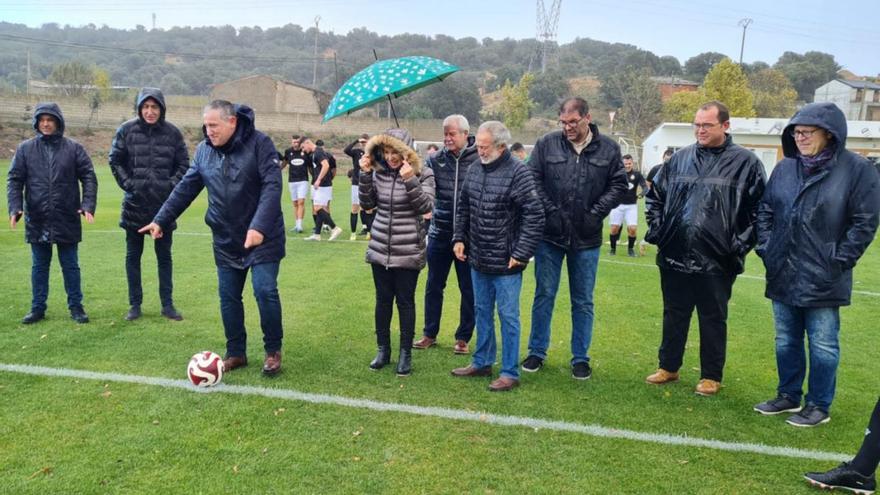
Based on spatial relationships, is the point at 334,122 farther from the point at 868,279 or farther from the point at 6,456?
the point at 6,456

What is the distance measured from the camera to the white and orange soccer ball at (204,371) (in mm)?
4863

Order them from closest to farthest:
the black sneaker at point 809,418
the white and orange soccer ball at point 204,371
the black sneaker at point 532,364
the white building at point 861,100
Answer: the black sneaker at point 809,418 → the white and orange soccer ball at point 204,371 → the black sneaker at point 532,364 → the white building at point 861,100

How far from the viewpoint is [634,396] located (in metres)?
5.04

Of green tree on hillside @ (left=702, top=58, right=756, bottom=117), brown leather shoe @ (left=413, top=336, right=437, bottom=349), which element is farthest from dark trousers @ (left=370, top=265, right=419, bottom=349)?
green tree on hillside @ (left=702, top=58, right=756, bottom=117)

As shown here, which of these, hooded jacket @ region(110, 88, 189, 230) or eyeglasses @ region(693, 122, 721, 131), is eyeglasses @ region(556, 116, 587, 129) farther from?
hooded jacket @ region(110, 88, 189, 230)

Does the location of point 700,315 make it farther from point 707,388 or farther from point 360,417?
point 360,417

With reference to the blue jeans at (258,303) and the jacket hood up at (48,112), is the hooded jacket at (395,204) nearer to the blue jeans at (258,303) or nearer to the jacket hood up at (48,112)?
the blue jeans at (258,303)

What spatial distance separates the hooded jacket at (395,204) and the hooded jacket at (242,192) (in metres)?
0.73

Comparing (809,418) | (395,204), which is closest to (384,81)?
(395,204)

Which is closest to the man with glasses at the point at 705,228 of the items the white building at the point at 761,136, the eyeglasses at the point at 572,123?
the eyeglasses at the point at 572,123

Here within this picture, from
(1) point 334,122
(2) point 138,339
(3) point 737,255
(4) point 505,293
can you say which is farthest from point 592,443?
(1) point 334,122

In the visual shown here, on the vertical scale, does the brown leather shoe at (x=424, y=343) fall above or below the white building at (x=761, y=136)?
below

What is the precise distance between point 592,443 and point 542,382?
1.17m

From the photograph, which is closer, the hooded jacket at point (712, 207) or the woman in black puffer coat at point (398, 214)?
the hooded jacket at point (712, 207)
